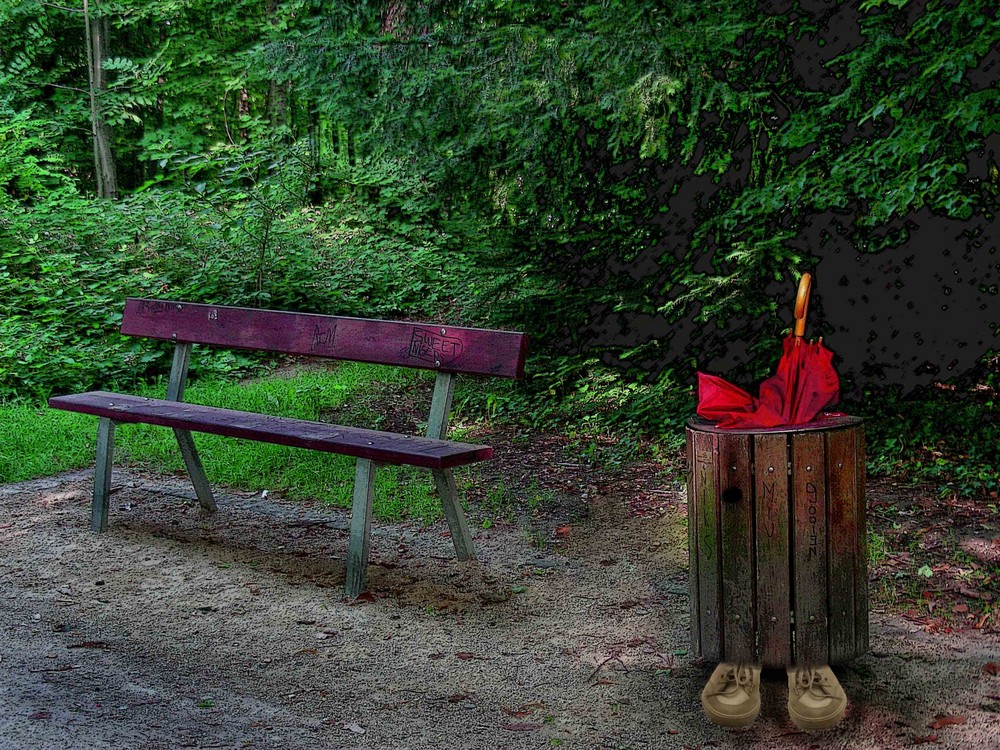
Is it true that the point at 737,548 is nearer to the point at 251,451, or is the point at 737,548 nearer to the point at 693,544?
the point at 693,544

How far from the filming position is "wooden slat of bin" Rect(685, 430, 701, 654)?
3.15m

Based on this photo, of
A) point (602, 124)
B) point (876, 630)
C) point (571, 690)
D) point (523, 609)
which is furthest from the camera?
point (602, 124)

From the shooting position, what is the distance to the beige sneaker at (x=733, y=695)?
3023mm

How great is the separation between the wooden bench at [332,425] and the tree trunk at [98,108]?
8.37m

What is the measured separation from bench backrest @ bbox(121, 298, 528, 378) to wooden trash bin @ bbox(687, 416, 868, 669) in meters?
1.35

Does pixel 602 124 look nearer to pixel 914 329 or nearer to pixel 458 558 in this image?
pixel 914 329

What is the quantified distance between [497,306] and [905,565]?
339 centimetres

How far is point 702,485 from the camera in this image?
3107 millimetres

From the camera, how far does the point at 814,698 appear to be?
3000mm

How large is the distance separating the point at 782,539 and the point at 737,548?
136mm

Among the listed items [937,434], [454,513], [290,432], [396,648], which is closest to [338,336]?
[290,432]

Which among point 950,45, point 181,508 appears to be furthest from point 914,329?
point 181,508

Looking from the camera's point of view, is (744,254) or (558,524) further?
(744,254)

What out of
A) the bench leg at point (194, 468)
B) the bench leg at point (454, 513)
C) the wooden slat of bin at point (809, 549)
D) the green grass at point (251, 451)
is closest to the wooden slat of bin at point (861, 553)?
the wooden slat of bin at point (809, 549)
